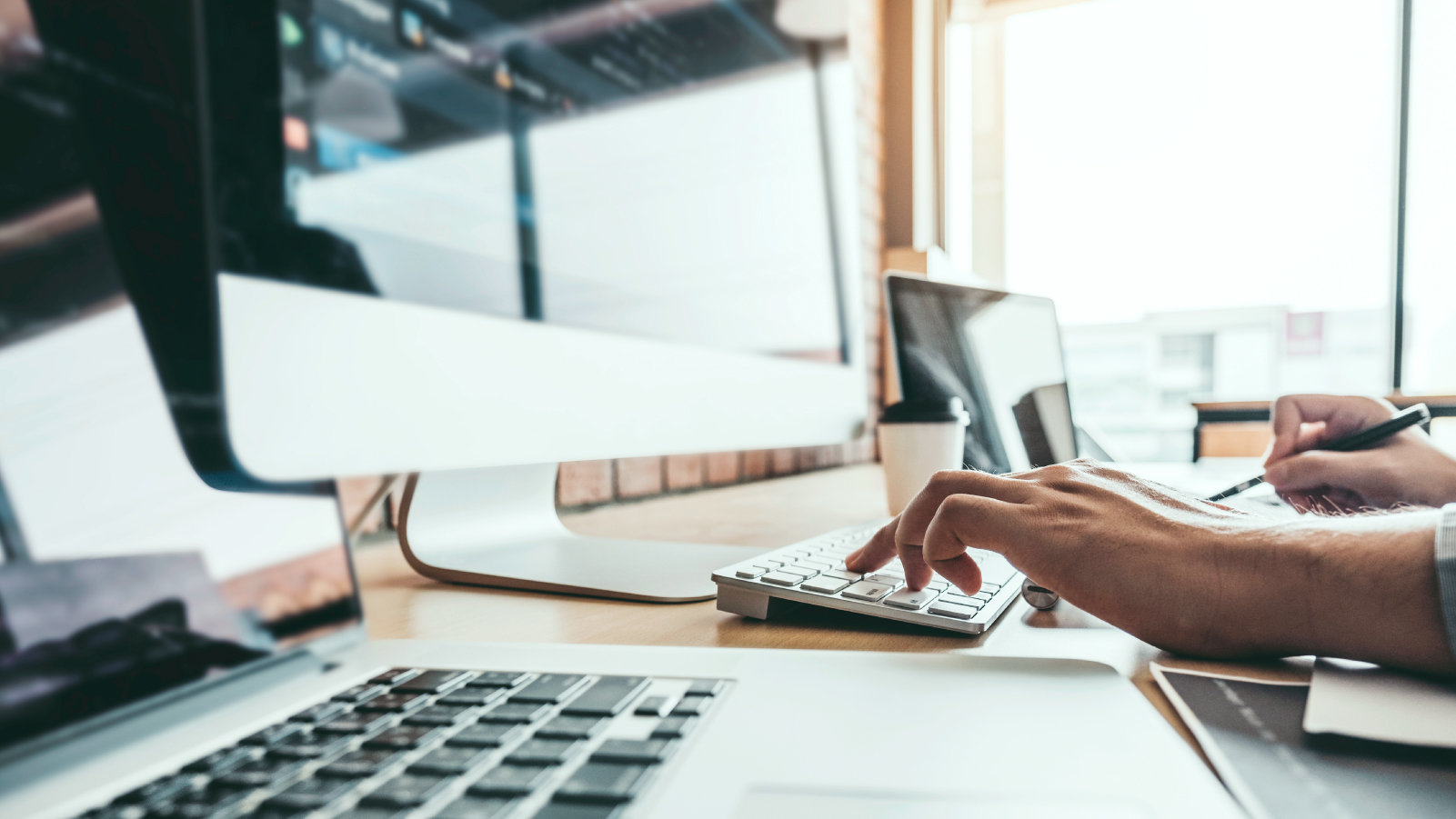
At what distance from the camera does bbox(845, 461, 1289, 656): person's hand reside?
333mm

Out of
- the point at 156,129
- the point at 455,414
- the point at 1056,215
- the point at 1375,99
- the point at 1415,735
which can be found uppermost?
the point at 1375,99

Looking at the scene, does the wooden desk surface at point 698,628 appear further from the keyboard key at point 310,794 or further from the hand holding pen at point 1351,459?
the hand holding pen at point 1351,459

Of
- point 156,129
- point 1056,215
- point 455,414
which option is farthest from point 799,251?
point 1056,215

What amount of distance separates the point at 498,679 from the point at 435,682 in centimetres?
2

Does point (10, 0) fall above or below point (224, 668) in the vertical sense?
above

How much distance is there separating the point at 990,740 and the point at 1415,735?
0.14m

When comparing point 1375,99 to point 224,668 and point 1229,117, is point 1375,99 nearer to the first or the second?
point 1229,117

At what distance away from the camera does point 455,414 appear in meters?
0.37

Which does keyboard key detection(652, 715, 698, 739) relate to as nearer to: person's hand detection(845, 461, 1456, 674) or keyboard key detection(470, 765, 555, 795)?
keyboard key detection(470, 765, 555, 795)

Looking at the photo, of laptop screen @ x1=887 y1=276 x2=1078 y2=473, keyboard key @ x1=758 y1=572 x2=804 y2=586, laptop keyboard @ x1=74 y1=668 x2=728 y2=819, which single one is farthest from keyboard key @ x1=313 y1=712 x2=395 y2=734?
laptop screen @ x1=887 y1=276 x2=1078 y2=473

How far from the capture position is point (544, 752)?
18cm

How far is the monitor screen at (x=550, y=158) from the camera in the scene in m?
0.30

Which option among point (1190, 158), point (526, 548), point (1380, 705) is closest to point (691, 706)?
point (1380, 705)

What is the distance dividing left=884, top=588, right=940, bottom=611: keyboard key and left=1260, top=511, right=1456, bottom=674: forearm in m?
0.15
